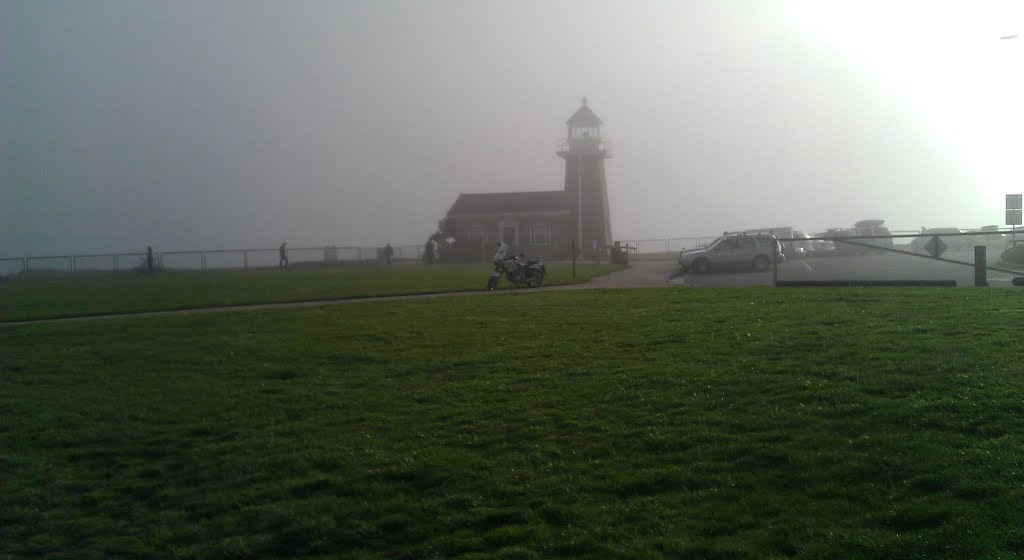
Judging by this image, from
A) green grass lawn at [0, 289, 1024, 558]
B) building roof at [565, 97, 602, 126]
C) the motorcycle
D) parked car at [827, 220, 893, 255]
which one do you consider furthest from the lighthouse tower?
green grass lawn at [0, 289, 1024, 558]

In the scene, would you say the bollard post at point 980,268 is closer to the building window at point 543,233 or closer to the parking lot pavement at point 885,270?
the parking lot pavement at point 885,270

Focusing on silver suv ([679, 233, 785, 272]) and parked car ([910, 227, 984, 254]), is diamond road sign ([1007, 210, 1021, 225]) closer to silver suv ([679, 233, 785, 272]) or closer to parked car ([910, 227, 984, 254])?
parked car ([910, 227, 984, 254])

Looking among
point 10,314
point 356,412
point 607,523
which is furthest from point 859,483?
point 10,314

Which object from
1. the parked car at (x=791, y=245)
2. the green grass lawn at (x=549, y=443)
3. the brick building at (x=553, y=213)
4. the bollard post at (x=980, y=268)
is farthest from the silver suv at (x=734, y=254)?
the brick building at (x=553, y=213)

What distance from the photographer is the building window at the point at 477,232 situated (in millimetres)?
66250

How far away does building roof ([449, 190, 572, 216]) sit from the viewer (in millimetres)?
67250

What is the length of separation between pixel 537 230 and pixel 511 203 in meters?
3.31

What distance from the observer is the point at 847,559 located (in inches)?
241

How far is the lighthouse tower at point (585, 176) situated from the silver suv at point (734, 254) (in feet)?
105

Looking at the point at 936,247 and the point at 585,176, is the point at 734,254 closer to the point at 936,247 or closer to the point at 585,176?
the point at 936,247

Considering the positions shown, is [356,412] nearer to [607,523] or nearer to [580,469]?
[580,469]

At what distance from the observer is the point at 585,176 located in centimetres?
6794

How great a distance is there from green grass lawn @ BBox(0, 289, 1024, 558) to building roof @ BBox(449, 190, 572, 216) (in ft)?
170

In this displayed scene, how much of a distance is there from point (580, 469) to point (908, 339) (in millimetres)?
5759
